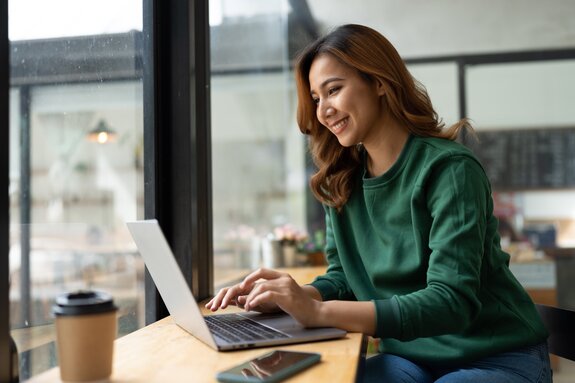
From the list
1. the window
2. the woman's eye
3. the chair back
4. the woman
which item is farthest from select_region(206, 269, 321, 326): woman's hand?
the window

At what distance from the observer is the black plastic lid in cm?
87

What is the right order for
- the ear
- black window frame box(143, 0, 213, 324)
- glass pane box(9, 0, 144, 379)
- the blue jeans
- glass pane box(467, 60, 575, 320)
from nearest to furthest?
1. glass pane box(9, 0, 144, 379)
2. the blue jeans
3. the ear
4. black window frame box(143, 0, 213, 324)
5. glass pane box(467, 60, 575, 320)

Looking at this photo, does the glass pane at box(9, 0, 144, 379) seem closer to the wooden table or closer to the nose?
the wooden table

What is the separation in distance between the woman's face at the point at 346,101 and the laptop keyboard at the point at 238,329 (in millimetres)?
507

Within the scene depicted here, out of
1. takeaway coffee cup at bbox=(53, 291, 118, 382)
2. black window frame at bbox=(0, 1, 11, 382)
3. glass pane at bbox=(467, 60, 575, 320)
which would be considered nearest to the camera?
takeaway coffee cup at bbox=(53, 291, 118, 382)

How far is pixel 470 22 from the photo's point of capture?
411cm

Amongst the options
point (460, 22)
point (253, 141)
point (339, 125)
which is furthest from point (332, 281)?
point (460, 22)

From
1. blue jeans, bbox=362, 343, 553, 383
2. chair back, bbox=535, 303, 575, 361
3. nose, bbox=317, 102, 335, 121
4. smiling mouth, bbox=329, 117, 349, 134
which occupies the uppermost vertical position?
nose, bbox=317, 102, 335, 121

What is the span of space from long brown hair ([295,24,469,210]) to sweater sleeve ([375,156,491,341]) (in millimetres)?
201

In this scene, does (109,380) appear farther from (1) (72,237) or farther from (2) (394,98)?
(2) (394,98)

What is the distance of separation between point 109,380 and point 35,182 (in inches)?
16.7

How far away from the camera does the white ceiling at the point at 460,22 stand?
401 centimetres

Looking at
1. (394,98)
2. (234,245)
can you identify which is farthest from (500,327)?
(234,245)

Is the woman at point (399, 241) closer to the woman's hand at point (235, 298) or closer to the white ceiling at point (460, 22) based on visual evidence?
the woman's hand at point (235, 298)
